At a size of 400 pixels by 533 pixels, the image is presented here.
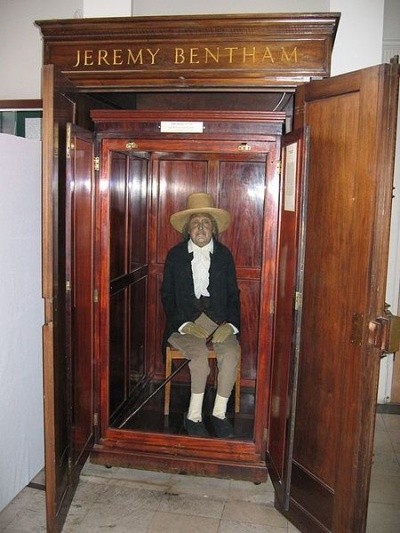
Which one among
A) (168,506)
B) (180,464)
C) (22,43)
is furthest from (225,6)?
(168,506)

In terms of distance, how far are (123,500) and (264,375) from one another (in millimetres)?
983

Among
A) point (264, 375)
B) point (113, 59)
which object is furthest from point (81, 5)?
point (264, 375)

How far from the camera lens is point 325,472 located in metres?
2.14

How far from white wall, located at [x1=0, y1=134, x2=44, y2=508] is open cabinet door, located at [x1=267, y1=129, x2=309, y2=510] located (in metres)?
1.31

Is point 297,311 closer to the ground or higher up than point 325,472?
higher up

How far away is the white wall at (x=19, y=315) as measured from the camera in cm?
237

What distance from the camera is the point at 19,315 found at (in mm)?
2506

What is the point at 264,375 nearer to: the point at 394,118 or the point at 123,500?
the point at 123,500

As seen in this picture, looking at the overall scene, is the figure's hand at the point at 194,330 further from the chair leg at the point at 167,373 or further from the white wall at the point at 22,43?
the white wall at the point at 22,43

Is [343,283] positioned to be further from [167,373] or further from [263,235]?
[167,373]

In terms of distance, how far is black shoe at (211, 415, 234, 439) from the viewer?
294cm

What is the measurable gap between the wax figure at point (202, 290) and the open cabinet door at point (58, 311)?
893 mm

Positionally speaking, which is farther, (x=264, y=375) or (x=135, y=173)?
(x=135, y=173)

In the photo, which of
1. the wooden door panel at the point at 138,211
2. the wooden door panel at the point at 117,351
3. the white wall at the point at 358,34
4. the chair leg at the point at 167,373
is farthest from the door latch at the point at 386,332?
the white wall at the point at 358,34
